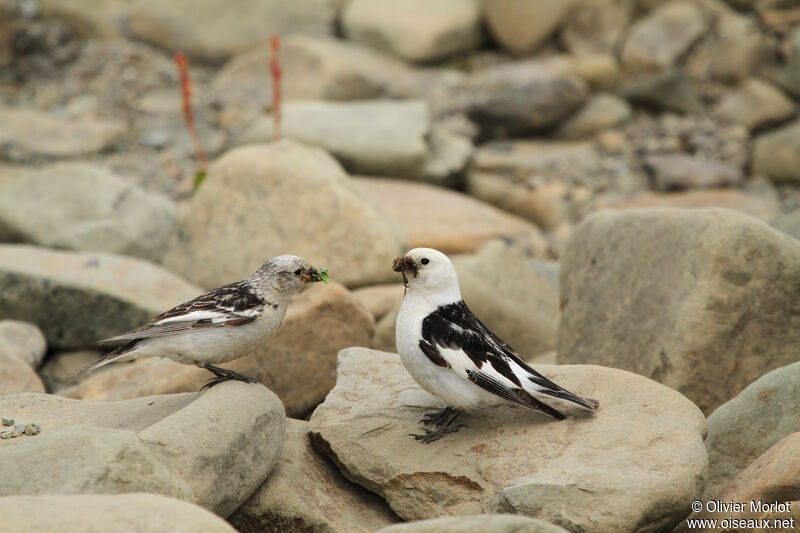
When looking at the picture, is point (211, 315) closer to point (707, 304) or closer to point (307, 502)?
point (307, 502)

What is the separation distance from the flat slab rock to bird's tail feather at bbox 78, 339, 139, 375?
1158 millimetres

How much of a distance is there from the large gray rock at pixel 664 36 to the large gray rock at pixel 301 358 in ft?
29.0

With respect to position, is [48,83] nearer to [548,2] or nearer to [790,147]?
[548,2]

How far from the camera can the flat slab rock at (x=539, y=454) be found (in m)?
4.97

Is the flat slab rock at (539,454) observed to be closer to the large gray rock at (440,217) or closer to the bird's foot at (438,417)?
the bird's foot at (438,417)

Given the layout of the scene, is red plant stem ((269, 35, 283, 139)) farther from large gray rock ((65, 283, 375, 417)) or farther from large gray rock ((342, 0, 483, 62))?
large gray rock ((65, 283, 375, 417))

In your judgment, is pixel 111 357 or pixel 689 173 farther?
pixel 689 173

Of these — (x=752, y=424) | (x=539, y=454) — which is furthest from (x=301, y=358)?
(x=752, y=424)

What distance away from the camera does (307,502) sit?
5617 mm

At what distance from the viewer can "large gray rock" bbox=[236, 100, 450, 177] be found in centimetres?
1238

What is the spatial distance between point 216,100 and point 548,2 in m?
5.08

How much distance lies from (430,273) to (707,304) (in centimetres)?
203

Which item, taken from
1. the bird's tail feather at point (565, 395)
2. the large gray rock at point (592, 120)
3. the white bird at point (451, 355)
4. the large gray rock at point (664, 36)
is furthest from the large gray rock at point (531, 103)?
the bird's tail feather at point (565, 395)

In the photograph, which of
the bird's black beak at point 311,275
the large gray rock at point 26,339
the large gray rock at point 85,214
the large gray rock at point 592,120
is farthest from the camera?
the large gray rock at point 592,120
